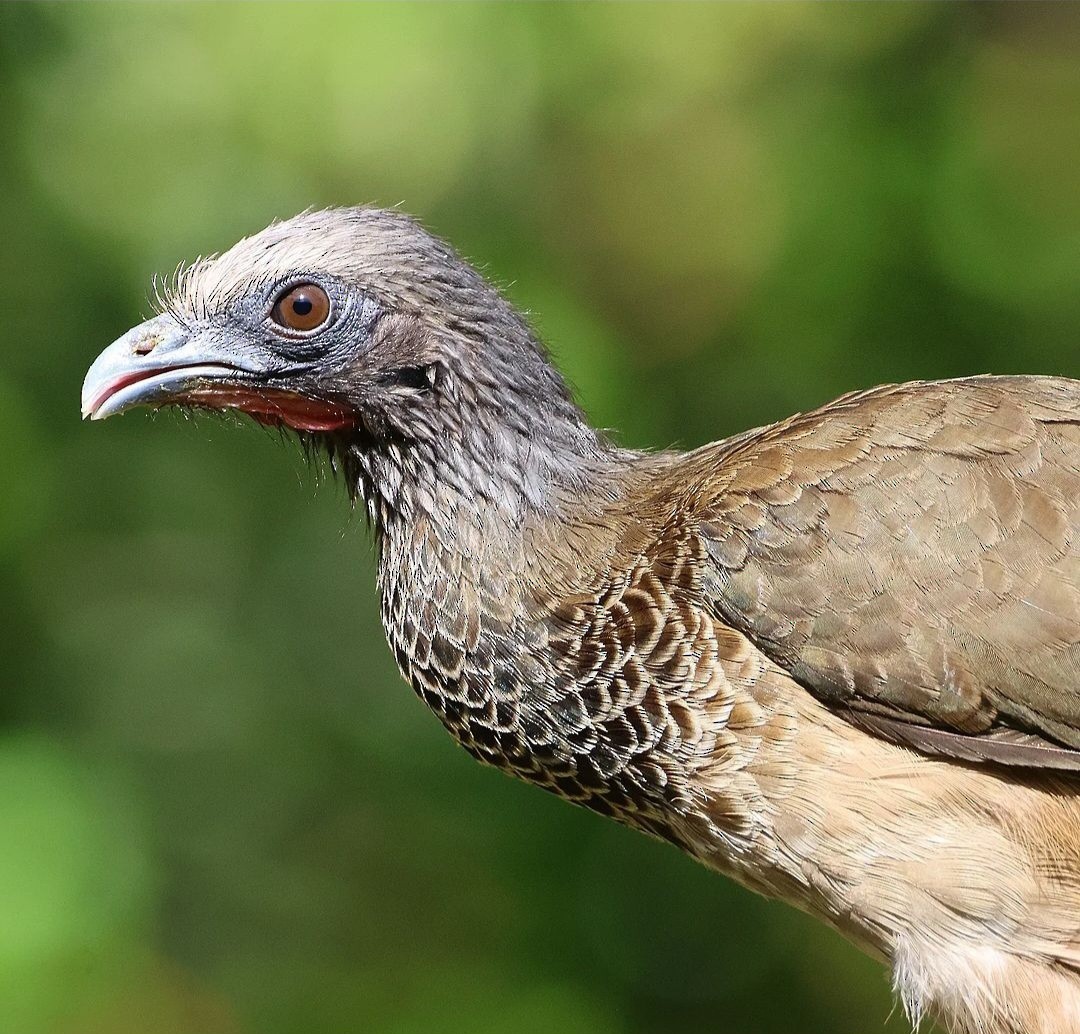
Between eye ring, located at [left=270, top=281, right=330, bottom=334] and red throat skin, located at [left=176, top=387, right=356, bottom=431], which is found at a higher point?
eye ring, located at [left=270, top=281, right=330, bottom=334]

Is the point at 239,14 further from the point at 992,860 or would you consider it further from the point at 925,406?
the point at 992,860

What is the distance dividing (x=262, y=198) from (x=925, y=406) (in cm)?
323

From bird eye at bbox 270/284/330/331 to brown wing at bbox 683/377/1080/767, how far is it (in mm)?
1053

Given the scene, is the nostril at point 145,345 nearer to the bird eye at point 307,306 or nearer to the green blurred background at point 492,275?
the bird eye at point 307,306

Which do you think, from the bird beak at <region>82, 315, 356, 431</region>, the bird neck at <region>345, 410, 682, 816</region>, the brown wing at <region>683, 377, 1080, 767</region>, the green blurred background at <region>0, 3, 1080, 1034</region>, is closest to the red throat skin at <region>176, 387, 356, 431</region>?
the bird beak at <region>82, 315, 356, 431</region>

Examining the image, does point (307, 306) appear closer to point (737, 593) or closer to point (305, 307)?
point (305, 307)

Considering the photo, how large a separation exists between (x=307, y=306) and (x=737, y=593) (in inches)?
49.4

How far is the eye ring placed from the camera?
3314mm

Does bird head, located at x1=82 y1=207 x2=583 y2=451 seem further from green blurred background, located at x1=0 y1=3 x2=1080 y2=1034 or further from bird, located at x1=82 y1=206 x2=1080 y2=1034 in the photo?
green blurred background, located at x1=0 y1=3 x2=1080 y2=1034

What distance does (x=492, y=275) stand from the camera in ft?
18.1

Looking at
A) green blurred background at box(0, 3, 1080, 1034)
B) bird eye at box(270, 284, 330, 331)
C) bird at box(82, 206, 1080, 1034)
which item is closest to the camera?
bird at box(82, 206, 1080, 1034)

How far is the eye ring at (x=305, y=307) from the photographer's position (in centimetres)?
331

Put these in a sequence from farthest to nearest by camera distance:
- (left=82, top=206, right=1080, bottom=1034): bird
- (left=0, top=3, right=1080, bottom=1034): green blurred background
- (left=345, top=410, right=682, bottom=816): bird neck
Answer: (left=0, top=3, right=1080, bottom=1034): green blurred background, (left=345, top=410, right=682, bottom=816): bird neck, (left=82, top=206, right=1080, bottom=1034): bird

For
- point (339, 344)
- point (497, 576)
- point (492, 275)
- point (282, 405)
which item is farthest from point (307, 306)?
point (492, 275)
